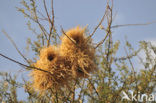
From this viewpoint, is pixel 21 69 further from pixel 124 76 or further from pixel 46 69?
pixel 124 76

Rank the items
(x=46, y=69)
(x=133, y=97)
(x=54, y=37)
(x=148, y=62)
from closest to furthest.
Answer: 1. (x=46, y=69)
2. (x=133, y=97)
3. (x=54, y=37)
4. (x=148, y=62)

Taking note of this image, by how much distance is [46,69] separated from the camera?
1139mm

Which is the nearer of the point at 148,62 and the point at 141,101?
the point at 141,101

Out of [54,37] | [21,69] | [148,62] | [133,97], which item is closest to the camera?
[21,69]

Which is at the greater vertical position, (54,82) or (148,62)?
(148,62)

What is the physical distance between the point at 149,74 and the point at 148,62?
367 mm

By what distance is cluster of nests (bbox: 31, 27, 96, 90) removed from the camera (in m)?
1.13

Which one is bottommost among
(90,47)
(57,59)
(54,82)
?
(54,82)

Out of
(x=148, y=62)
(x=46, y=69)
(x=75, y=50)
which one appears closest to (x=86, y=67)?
(x=75, y=50)

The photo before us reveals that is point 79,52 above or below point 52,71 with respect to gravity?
above

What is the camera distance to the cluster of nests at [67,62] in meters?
1.13

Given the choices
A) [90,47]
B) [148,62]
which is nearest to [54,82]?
[90,47]

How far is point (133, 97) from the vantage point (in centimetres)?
163

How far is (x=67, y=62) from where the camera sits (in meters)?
1.15
